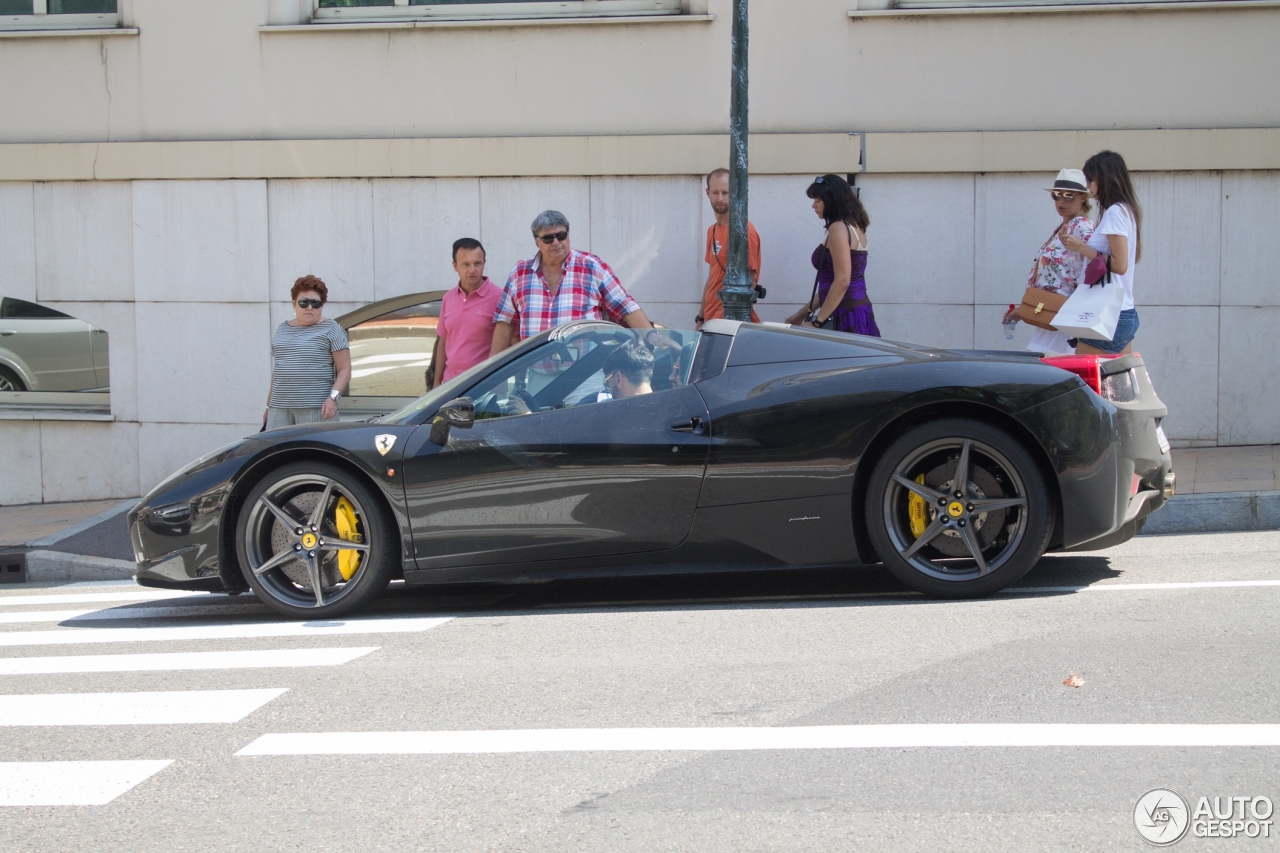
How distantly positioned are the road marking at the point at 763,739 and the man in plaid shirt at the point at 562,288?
3.71 metres

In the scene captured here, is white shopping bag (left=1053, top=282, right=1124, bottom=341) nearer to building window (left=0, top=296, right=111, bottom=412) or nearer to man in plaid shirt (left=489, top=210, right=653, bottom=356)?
man in plaid shirt (left=489, top=210, right=653, bottom=356)

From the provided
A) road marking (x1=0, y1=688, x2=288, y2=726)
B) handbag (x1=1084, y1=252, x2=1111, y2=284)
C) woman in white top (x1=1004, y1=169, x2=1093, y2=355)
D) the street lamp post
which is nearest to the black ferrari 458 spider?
road marking (x1=0, y1=688, x2=288, y2=726)

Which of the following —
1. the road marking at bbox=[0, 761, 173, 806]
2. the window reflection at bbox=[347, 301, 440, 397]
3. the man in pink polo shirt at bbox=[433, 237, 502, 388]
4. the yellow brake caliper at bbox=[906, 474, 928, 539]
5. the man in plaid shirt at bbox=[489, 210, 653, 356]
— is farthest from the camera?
the window reflection at bbox=[347, 301, 440, 397]

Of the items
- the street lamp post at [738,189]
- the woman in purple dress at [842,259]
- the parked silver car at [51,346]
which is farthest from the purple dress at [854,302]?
the parked silver car at [51,346]

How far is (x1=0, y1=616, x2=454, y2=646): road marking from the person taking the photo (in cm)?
547

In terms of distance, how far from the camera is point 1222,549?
21.4 feet

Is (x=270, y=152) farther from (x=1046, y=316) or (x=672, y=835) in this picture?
(x=672, y=835)

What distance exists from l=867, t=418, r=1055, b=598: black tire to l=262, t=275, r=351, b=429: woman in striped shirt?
3965 mm

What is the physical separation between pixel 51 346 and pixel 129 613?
5.51 metres

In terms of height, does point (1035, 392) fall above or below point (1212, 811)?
above

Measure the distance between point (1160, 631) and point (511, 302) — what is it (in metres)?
4.11

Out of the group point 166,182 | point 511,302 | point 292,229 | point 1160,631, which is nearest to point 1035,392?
point 1160,631

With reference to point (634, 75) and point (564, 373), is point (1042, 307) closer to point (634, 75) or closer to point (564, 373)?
point (564, 373)

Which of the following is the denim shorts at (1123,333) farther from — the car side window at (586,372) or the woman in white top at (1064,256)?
the car side window at (586,372)
